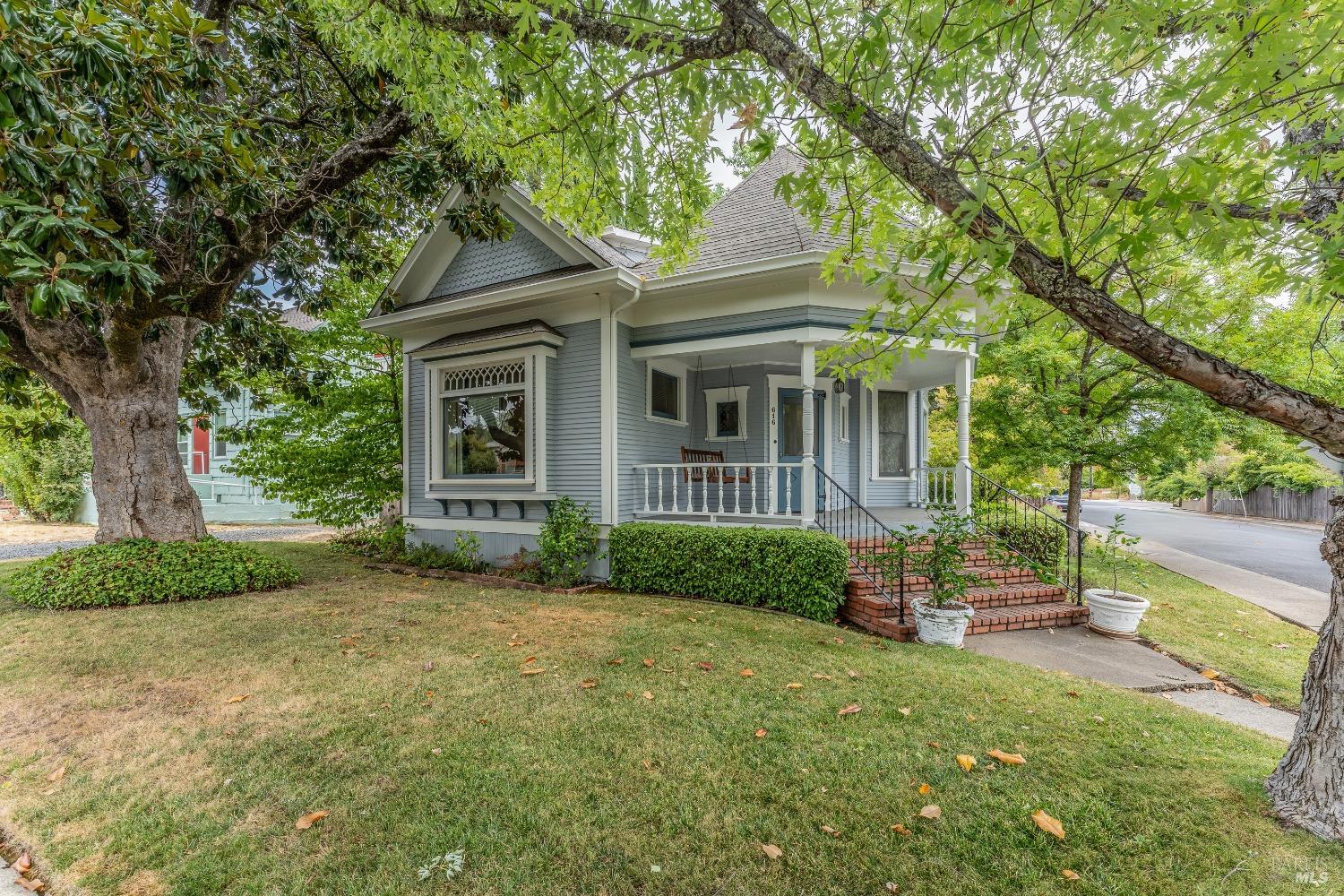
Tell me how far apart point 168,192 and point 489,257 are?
457 cm

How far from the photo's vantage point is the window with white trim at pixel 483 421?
27.9 ft

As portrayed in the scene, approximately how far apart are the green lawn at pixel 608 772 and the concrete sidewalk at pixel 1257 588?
5.42 metres

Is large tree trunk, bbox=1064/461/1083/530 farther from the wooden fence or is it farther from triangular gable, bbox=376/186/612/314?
the wooden fence

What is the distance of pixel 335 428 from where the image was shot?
34.1 ft

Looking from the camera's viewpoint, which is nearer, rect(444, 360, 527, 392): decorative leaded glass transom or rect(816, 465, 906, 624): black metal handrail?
rect(816, 465, 906, 624): black metal handrail

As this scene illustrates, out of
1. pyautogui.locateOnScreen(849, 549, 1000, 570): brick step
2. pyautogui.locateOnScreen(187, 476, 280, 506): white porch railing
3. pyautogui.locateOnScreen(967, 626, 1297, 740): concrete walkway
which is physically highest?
pyautogui.locateOnScreen(187, 476, 280, 506): white porch railing

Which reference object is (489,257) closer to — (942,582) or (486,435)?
(486,435)

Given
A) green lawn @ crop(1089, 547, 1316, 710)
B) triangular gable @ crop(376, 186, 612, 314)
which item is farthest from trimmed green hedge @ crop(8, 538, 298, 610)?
green lawn @ crop(1089, 547, 1316, 710)

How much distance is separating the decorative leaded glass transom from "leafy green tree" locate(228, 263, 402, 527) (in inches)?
86.5

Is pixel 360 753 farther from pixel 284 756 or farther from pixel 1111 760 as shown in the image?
pixel 1111 760

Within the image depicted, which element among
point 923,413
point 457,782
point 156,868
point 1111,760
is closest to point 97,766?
point 156,868

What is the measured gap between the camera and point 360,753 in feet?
10.4

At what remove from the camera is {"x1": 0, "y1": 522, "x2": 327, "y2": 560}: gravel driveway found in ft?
38.5

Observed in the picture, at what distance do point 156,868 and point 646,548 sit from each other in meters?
5.43
